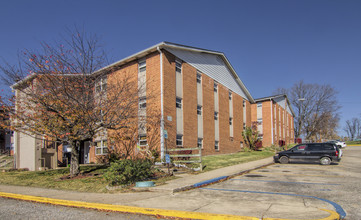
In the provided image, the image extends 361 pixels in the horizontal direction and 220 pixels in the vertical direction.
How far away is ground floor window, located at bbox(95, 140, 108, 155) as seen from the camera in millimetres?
21784

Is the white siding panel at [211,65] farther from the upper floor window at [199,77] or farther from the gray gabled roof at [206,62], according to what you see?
the upper floor window at [199,77]

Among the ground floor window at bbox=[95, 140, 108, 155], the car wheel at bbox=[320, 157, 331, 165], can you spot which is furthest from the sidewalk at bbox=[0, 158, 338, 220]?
the ground floor window at bbox=[95, 140, 108, 155]

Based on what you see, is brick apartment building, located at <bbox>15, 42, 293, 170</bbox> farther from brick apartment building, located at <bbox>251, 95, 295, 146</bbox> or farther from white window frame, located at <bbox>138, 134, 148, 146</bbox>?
brick apartment building, located at <bbox>251, 95, 295, 146</bbox>

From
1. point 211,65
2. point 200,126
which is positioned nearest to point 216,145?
point 200,126

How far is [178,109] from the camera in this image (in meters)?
20.2

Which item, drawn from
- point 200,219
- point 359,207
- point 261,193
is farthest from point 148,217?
point 359,207

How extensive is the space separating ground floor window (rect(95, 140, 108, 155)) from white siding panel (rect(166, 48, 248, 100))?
935 cm

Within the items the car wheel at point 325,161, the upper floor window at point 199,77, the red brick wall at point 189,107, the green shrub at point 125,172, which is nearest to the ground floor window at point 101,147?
the red brick wall at point 189,107

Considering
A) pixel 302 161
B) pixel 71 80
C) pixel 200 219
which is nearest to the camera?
pixel 200 219

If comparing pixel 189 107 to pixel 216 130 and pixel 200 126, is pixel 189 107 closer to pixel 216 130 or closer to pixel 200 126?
pixel 200 126

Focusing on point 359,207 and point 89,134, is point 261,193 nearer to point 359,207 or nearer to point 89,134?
point 359,207

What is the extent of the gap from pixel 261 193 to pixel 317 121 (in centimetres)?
5611

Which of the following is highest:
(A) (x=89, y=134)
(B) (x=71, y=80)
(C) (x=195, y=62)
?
(C) (x=195, y=62)

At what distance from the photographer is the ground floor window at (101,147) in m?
21.8
